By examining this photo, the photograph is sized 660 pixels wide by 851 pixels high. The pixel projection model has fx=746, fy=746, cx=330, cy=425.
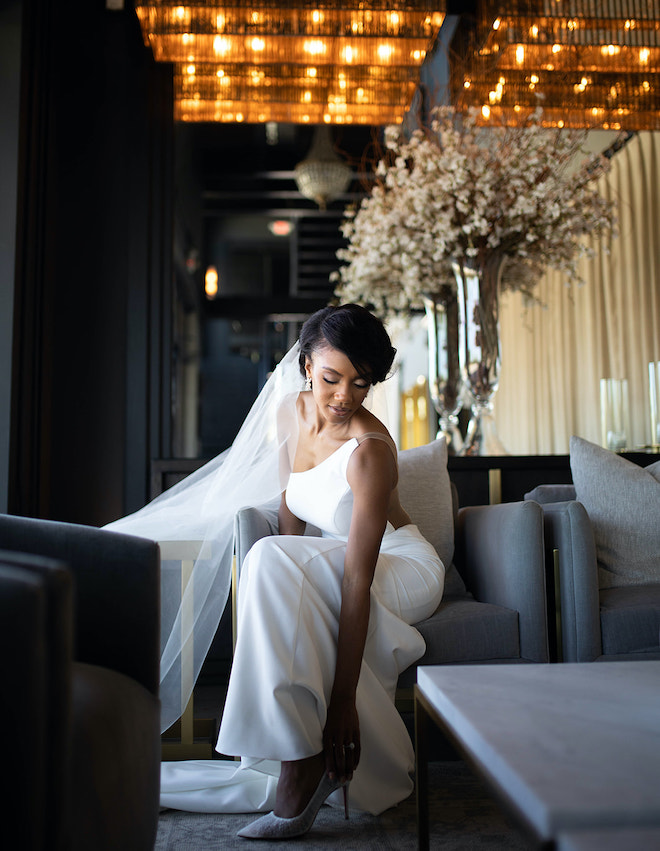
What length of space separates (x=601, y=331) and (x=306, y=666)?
4003 mm

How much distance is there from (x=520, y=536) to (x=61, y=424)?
229 centimetres

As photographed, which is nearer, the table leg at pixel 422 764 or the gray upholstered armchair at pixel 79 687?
the gray upholstered armchair at pixel 79 687

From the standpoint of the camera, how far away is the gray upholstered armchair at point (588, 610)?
6.49ft

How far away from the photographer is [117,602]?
126 cm

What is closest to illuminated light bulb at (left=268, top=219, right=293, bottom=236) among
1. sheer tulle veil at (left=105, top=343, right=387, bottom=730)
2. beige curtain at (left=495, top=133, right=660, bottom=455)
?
beige curtain at (left=495, top=133, right=660, bottom=455)

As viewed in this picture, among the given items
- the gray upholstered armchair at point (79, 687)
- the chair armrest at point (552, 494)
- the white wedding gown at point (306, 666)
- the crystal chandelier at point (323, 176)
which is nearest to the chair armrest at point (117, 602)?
the gray upholstered armchair at point (79, 687)

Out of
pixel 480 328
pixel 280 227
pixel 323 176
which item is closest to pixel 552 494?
pixel 480 328

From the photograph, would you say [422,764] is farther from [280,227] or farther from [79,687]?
[280,227]

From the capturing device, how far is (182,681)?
2.01 m

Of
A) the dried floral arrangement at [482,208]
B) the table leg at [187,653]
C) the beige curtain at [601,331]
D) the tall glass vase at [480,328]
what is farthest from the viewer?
the beige curtain at [601,331]

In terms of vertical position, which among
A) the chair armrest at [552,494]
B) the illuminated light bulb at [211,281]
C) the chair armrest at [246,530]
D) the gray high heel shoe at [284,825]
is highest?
the illuminated light bulb at [211,281]

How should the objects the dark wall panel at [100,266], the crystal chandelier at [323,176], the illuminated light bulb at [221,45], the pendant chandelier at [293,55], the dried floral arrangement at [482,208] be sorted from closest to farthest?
the dried floral arrangement at [482,208] → the dark wall panel at [100,266] → the pendant chandelier at [293,55] → the illuminated light bulb at [221,45] → the crystal chandelier at [323,176]

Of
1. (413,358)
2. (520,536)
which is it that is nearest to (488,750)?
(520,536)

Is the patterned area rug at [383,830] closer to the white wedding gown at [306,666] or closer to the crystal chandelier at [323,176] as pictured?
the white wedding gown at [306,666]
